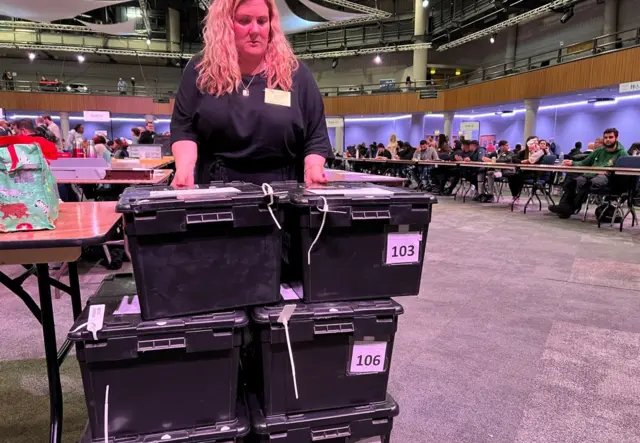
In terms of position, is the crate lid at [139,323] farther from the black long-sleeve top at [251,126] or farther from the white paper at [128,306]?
the black long-sleeve top at [251,126]

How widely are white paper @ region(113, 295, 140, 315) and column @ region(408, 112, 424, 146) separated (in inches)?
707

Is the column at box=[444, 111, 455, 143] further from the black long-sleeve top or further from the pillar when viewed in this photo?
the black long-sleeve top

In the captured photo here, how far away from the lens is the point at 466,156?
9516 mm

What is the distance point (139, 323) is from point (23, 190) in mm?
486

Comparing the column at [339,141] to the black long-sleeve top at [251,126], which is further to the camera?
the column at [339,141]

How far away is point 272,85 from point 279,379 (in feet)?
2.80

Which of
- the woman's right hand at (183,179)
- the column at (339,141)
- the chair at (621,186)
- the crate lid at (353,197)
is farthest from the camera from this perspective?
the column at (339,141)

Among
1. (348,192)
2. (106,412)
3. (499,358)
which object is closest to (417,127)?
(499,358)

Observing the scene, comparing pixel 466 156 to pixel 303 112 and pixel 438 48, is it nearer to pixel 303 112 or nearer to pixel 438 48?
pixel 303 112

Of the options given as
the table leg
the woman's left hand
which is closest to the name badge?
the woman's left hand

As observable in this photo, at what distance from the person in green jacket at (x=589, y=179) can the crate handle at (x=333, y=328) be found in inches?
228

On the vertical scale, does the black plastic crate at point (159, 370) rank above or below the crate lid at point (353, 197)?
below

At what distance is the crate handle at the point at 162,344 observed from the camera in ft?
3.36

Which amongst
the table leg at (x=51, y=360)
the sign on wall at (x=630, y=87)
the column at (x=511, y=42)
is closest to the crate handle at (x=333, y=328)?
the table leg at (x=51, y=360)
